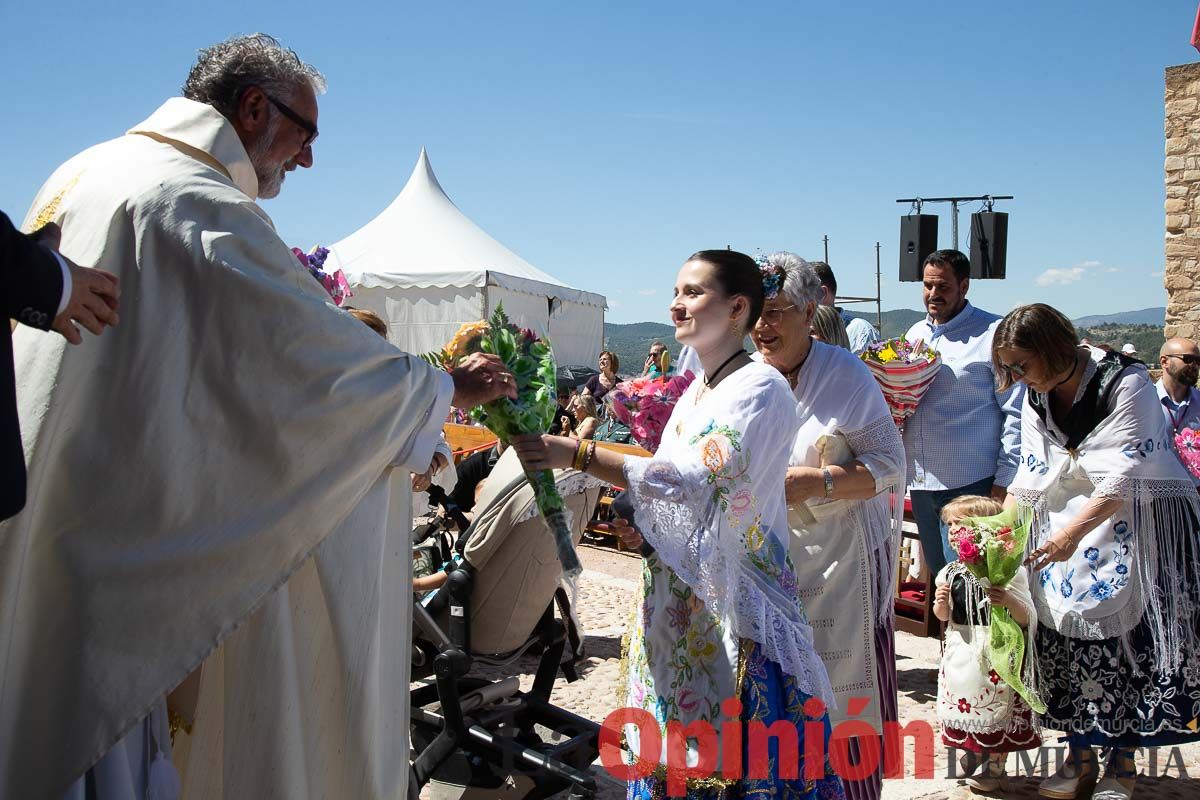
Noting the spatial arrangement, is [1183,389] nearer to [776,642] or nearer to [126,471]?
[776,642]

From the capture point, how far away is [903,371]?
5.18 meters

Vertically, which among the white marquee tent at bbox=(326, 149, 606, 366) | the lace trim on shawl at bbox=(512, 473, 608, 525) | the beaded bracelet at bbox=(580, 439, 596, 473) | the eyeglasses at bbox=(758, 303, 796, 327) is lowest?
the lace trim on shawl at bbox=(512, 473, 608, 525)

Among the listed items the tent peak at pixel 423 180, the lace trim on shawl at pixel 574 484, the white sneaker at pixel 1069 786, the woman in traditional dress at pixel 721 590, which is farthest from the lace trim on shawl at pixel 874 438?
the tent peak at pixel 423 180

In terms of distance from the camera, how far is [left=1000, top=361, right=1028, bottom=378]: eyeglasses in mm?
3818

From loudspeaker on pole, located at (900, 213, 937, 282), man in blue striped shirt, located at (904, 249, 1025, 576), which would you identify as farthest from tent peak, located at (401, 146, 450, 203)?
man in blue striped shirt, located at (904, 249, 1025, 576)

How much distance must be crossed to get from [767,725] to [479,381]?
4.13 feet

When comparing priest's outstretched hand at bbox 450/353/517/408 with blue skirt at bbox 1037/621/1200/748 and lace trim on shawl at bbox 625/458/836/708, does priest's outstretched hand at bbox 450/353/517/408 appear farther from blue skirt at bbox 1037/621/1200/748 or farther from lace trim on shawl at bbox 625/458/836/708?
blue skirt at bbox 1037/621/1200/748

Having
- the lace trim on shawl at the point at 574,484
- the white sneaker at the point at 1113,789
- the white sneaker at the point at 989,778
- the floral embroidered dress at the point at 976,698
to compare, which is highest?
the lace trim on shawl at the point at 574,484

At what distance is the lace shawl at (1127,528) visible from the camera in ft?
12.2

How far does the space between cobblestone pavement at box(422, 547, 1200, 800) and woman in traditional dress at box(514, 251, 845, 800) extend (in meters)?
0.37

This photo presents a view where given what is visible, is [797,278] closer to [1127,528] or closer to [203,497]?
[1127,528]

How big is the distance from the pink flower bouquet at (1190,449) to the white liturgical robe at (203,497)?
17.1ft

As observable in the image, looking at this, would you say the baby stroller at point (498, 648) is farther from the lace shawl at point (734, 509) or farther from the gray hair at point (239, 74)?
the gray hair at point (239, 74)

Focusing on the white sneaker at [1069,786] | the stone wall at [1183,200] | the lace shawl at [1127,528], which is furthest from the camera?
the stone wall at [1183,200]
